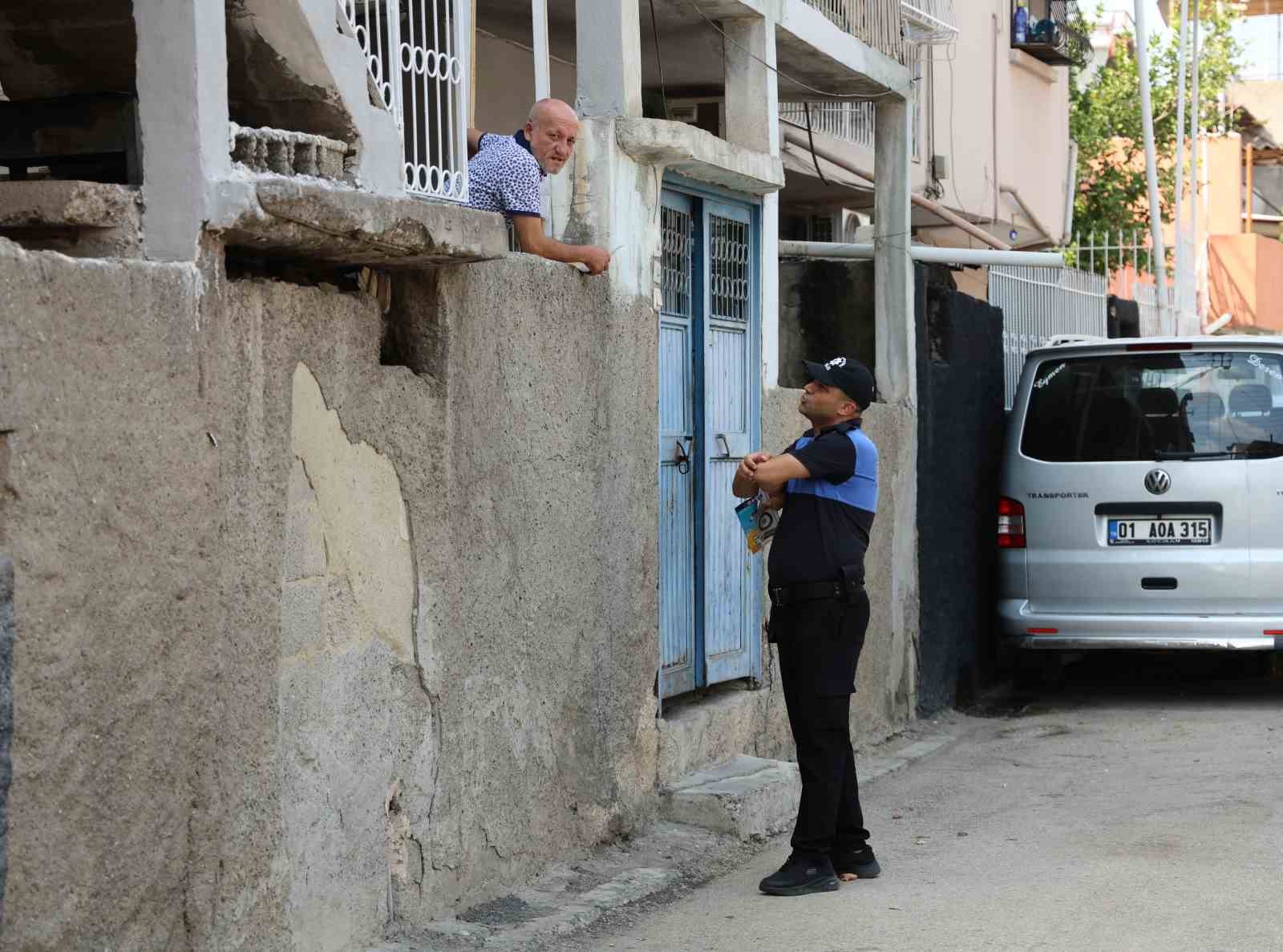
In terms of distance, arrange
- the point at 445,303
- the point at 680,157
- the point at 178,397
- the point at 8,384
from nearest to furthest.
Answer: the point at 8,384
the point at 178,397
the point at 445,303
the point at 680,157

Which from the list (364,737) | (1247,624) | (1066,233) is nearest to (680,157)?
(364,737)

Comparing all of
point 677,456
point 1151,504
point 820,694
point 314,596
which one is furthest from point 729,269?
point 314,596

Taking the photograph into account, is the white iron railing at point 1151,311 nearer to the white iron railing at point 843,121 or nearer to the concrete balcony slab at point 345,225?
the white iron railing at point 843,121

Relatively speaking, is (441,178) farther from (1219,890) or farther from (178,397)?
(1219,890)

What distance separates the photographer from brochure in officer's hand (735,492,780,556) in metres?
6.54

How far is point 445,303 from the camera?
5.67 m

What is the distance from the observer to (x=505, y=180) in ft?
20.5

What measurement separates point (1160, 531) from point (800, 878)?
15.9 feet

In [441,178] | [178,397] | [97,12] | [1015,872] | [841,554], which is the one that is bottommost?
[1015,872]

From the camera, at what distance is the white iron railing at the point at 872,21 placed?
984 centimetres

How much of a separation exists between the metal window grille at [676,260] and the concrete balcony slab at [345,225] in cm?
219

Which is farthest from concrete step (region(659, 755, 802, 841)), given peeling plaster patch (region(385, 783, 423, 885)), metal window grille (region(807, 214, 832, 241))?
metal window grille (region(807, 214, 832, 241))

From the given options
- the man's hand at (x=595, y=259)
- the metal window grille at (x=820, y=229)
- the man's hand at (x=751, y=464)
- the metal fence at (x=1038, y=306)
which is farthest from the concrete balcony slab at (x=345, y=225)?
the metal window grille at (x=820, y=229)

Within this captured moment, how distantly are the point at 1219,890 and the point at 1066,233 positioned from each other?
54.0 ft
